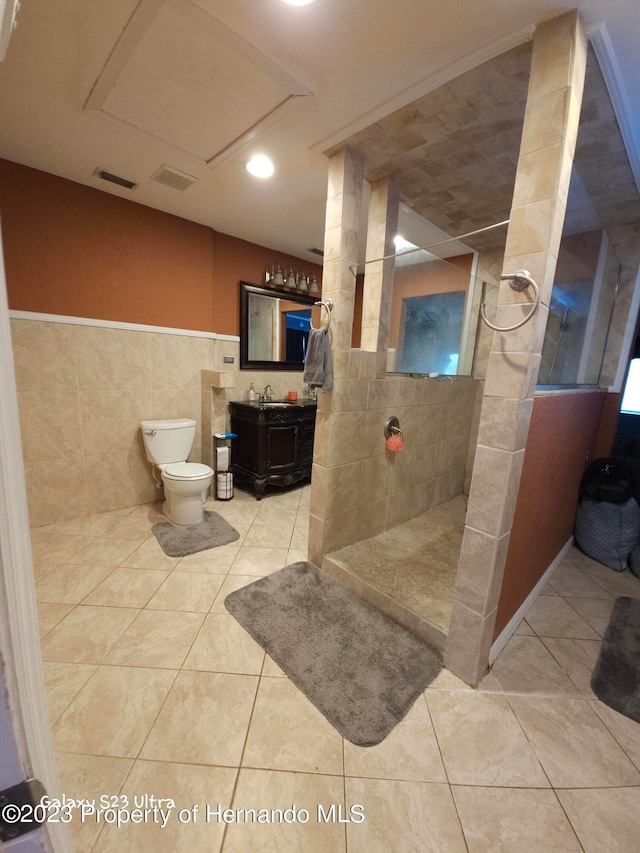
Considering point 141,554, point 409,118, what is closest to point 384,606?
point 141,554

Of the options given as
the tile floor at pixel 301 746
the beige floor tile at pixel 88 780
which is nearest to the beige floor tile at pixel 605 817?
the tile floor at pixel 301 746

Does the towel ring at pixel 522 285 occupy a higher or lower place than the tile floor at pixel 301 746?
higher

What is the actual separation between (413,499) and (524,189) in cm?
204

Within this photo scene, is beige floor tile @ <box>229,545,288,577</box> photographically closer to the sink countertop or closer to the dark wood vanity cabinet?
the dark wood vanity cabinet

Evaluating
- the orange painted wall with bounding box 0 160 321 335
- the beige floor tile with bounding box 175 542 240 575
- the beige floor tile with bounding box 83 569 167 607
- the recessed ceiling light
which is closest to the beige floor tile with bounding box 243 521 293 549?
the beige floor tile with bounding box 175 542 240 575

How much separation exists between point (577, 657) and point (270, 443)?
7.78ft

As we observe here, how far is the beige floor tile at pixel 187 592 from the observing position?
1.74m

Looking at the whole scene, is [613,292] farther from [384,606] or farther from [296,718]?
[296,718]

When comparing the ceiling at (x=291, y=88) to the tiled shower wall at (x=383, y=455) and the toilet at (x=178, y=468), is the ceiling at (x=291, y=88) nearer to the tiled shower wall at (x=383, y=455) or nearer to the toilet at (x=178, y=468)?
the tiled shower wall at (x=383, y=455)

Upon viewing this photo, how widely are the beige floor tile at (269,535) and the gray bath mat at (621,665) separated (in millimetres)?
1713

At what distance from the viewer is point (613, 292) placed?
8.13 ft

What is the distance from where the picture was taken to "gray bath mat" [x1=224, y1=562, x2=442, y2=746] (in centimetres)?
128

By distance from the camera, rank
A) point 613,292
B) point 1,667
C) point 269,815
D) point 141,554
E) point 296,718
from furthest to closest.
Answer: point 613,292 → point 141,554 → point 296,718 → point 269,815 → point 1,667

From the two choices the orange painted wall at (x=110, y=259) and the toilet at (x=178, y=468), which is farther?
the toilet at (x=178, y=468)
